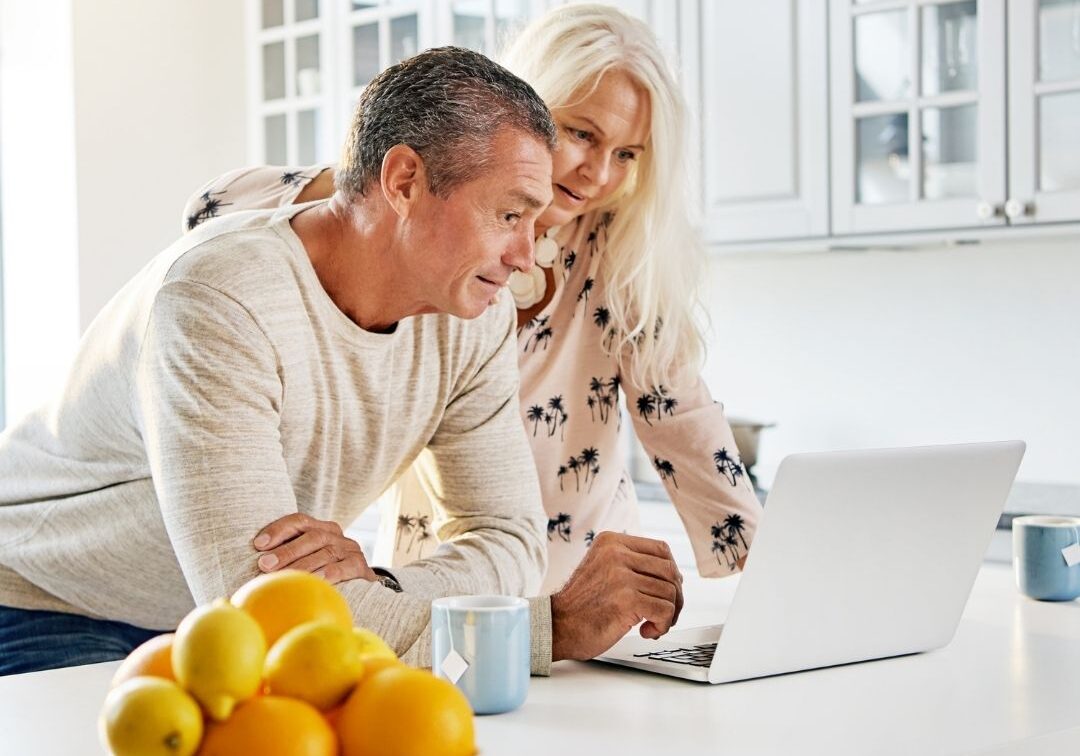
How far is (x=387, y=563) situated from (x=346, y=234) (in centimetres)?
68

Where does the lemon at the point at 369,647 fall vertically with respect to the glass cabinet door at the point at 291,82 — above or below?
below

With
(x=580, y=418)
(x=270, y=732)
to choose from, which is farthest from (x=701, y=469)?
(x=270, y=732)

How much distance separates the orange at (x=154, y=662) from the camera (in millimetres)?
764

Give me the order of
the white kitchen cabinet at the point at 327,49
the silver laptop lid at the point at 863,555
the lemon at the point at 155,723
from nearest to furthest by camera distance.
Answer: the lemon at the point at 155,723 < the silver laptop lid at the point at 863,555 < the white kitchen cabinet at the point at 327,49

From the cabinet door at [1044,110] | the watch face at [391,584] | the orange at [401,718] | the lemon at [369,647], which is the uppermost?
the cabinet door at [1044,110]

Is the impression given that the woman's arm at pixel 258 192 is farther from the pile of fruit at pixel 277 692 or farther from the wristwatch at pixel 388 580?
the pile of fruit at pixel 277 692

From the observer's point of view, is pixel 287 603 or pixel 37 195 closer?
pixel 287 603

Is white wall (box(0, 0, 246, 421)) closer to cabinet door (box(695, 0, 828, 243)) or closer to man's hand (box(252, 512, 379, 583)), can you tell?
cabinet door (box(695, 0, 828, 243))

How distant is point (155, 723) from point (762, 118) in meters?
2.55

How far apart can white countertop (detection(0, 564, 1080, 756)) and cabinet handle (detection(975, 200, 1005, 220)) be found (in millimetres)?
1543

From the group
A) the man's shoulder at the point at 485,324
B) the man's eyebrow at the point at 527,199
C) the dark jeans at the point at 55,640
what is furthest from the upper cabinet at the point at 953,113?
the dark jeans at the point at 55,640

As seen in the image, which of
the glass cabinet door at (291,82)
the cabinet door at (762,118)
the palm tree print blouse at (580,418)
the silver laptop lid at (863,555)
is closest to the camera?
the silver laptop lid at (863,555)

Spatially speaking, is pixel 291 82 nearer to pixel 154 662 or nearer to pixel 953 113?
pixel 953 113

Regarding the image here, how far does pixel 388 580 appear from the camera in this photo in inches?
52.9
